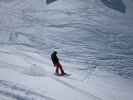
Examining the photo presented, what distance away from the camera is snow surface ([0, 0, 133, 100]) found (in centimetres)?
1178

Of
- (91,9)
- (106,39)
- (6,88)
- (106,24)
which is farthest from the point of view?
(91,9)

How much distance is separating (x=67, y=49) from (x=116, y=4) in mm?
10701

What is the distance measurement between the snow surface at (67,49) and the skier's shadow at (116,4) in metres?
0.31

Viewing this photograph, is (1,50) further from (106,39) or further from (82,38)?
(106,39)

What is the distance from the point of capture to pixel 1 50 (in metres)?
18.8

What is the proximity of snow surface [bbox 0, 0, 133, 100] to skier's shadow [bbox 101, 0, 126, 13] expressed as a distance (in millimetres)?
309

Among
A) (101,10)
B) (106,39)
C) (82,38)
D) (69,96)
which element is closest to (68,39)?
(82,38)

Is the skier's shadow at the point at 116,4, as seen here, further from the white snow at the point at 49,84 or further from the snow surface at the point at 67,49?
the white snow at the point at 49,84

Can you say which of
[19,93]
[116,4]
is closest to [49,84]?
[19,93]

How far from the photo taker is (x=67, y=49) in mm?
19750

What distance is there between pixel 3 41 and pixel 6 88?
37.2ft

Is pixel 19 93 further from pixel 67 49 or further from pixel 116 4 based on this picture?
pixel 116 4

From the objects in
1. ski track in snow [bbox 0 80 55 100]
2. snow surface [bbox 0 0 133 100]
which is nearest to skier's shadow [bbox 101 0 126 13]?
snow surface [bbox 0 0 133 100]

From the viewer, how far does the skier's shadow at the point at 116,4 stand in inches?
1034
